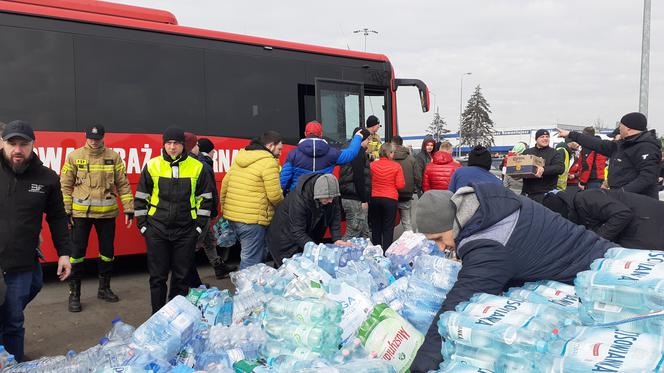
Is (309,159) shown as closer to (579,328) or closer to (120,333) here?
(120,333)

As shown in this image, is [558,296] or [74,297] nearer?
[558,296]

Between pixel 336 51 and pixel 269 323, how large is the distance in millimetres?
6320

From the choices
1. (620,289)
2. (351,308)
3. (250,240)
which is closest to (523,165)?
(250,240)

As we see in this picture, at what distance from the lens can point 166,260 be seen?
509 cm

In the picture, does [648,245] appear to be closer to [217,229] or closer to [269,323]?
[269,323]

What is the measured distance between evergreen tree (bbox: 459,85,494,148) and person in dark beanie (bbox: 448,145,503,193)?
207 ft

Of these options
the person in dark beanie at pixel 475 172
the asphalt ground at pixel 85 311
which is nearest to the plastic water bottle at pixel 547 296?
the person in dark beanie at pixel 475 172

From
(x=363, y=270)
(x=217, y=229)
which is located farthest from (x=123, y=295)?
(x=363, y=270)

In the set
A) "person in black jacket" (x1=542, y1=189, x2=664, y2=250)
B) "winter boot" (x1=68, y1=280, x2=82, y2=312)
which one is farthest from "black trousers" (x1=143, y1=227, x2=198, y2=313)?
"person in black jacket" (x1=542, y1=189, x2=664, y2=250)

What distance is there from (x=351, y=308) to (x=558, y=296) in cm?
146

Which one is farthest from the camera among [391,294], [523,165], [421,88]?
[421,88]

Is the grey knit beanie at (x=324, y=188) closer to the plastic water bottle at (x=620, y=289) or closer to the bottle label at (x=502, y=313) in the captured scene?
the bottle label at (x=502, y=313)

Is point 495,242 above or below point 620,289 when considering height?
above

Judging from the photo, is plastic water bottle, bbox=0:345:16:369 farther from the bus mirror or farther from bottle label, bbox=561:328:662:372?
the bus mirror
